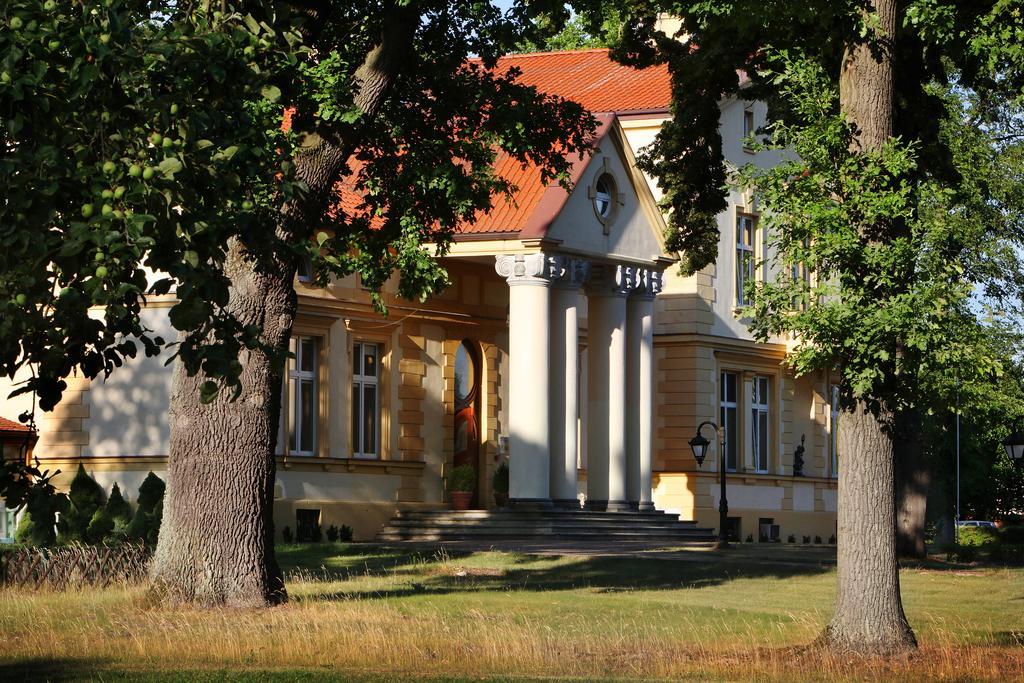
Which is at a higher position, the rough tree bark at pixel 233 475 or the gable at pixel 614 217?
the gable at pixel 614 217

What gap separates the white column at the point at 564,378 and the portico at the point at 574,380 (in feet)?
0.07

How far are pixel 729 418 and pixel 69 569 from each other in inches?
955

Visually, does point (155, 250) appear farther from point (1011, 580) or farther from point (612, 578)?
point (1011, 580)

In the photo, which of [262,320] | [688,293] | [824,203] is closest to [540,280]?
[688,293]

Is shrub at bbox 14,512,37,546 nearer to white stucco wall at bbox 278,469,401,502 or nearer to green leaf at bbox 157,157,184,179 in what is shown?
white stucco wall at bbox 278,469,401,502

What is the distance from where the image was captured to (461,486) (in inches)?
1455

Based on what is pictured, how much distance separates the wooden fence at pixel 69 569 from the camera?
2194 centimetres

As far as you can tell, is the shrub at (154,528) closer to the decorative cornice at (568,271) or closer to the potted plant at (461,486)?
the potted plant at (461,486)

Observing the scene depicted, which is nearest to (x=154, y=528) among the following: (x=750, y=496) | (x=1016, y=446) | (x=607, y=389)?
(x=607, y=389)

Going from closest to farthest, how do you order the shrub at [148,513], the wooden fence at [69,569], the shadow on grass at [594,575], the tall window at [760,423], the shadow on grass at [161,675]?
1. the shadow on grass at [161,675]
2. the wooden fence at [69,569]
3. the shadow on grass at [594,575]
4. the shrub at [148,513]
5. the tall window at [760,423]

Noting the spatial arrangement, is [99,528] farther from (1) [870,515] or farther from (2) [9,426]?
(1) [870,515]

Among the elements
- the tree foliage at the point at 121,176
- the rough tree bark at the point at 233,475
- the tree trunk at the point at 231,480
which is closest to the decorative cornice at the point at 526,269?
the rough tree bark at the point at 233,475

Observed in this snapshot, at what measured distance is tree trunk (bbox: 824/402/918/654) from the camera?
56.2 ft

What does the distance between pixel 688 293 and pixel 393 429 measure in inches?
363
